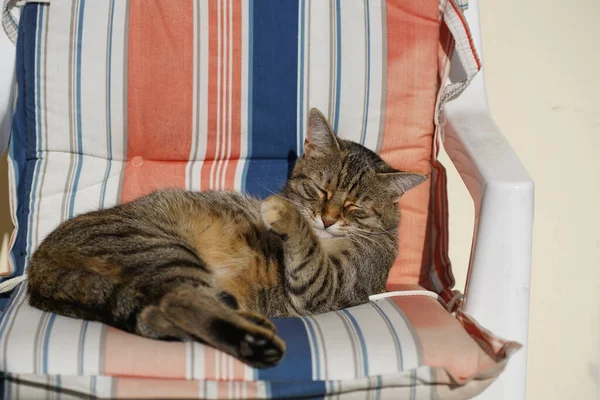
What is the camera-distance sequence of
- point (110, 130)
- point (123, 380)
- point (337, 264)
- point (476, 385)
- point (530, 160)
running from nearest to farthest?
1. point (123, 380)
2. point (476, 385)
3. point (337, 264)
4. point (110, 130)
5. point (530, 160)

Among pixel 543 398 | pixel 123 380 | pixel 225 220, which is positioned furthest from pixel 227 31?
pixel 543 398

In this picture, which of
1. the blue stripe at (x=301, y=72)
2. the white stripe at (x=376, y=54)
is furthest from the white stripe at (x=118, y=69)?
the white stripe at (x=376, y=54)

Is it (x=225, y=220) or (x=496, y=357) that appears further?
(x=225, y=220)

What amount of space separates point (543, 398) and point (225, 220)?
69.9 inches

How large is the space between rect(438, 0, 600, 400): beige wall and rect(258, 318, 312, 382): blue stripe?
1.43 meters

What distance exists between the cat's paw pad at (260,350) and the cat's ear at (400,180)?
69 cm

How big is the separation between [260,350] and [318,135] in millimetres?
792

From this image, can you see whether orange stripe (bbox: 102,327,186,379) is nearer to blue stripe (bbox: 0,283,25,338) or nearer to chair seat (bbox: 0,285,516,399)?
chair seat (bbox: 0,285,516,399)

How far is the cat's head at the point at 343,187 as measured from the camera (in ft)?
5.80

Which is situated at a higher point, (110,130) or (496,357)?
(110,130)

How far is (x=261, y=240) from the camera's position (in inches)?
67.0

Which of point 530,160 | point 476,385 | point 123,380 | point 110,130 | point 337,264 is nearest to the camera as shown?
point 123,380

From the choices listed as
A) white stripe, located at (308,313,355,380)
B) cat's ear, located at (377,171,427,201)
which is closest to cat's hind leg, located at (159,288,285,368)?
white stripe, located at (308,313,355,380)

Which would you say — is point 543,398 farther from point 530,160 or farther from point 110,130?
point 110,130
